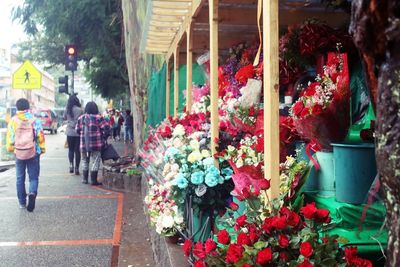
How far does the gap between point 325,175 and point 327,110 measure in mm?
418

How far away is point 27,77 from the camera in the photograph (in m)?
13.6

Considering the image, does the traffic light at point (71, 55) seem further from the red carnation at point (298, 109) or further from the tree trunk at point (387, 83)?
the tree trunk at point (387, 83)

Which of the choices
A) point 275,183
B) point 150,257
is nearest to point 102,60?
point 150,257

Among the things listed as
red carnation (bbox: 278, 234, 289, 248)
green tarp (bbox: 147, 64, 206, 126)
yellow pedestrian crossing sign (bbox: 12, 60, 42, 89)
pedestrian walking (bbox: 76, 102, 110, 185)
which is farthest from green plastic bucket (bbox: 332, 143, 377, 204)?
yellow pedestrian crossing sign (bbox: 12, 60, 42, 89)

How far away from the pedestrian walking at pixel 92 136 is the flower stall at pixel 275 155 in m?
4.33

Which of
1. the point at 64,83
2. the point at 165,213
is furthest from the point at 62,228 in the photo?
the point at 64,83

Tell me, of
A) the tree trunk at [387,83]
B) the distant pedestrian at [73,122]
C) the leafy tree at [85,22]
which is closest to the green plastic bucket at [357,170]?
the tree trunk at [387,83]

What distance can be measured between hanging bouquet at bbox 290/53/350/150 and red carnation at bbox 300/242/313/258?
36.1 inches

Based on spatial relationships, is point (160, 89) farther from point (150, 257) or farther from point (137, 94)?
point (150, 257)

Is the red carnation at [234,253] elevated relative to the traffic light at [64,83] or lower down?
lower down

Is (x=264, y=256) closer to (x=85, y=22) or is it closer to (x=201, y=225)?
(x=201, y=225)

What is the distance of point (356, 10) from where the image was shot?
4.16ft

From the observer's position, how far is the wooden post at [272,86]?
2465mm

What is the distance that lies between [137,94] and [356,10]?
9.21 meters
